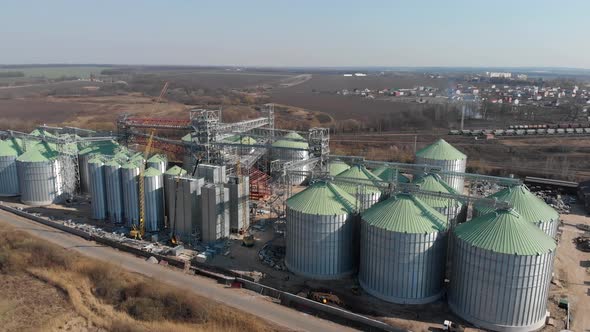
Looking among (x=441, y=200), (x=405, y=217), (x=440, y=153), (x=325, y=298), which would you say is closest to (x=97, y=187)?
(x=325, y=298)

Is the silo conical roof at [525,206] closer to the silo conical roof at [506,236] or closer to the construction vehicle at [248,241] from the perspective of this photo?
the silo conical roof at [506,236]

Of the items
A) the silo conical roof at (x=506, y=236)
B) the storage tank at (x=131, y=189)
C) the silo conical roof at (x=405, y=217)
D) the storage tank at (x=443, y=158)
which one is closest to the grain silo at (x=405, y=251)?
the silo conical roof at (x=405, y=217)

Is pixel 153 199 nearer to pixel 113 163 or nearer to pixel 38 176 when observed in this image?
pixel 113 163

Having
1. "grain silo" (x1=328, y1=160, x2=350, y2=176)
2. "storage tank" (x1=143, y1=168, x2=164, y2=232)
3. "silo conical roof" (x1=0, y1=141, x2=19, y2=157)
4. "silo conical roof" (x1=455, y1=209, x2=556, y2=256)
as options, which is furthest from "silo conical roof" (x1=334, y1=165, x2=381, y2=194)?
"silo conical roof" (x1=0, y1=141, x2=19, y2=157)

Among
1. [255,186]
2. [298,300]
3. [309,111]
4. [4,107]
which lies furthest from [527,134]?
[4,107]

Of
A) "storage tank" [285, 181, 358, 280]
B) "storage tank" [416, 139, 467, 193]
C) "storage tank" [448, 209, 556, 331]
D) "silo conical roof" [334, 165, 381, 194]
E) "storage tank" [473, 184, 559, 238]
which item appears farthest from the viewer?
"storage tank" [416, 139, 467, 193]

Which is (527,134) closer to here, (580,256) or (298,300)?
(580,256)

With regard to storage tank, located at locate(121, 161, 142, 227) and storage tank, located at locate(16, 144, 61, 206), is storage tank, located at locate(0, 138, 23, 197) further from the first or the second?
storage tank, located at locate(121, 161, 142, 227)

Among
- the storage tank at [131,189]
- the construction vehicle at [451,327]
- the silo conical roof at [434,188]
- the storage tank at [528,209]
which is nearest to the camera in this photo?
the construction vehicle at [451,327]
